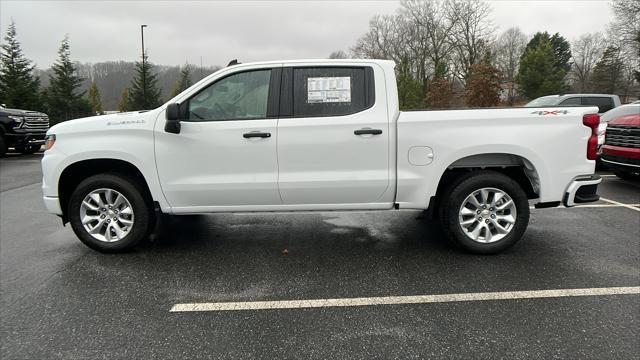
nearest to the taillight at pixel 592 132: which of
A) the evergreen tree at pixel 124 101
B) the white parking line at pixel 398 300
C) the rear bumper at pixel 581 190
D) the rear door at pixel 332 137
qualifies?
the rear bumper at pixel 581 190

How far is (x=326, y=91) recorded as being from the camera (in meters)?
4.31

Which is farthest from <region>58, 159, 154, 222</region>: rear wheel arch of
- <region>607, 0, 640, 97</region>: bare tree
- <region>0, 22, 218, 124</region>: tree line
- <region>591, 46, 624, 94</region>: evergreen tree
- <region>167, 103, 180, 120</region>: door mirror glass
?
<region>591, 46, 624, 94</region>: evergreen tree

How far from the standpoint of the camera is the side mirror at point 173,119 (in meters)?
4.11

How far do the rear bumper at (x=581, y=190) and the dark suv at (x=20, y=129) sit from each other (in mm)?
15962

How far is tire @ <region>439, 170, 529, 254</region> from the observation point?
169 inches

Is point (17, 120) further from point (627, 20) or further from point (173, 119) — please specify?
point (627, 20)

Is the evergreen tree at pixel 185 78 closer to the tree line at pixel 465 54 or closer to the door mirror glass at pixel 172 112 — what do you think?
the tree line at pixel 465 54

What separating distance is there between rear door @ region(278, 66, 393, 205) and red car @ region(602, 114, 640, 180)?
5781 millimetres

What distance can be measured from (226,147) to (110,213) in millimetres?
1502

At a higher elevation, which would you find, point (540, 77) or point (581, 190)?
point (540, 77)

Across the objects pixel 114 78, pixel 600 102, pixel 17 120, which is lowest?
pixel 17 120

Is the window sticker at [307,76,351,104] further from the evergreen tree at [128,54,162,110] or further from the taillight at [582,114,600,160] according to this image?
the evergreen tree at [128,54,162,110]

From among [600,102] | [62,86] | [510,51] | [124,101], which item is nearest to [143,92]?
[62,86]

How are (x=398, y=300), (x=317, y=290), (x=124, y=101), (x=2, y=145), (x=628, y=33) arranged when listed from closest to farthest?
(x=398, y=300) < (x=317, y=290) < (x=2, y=145) < (x=628, y=33) < (x=124, y=101)
